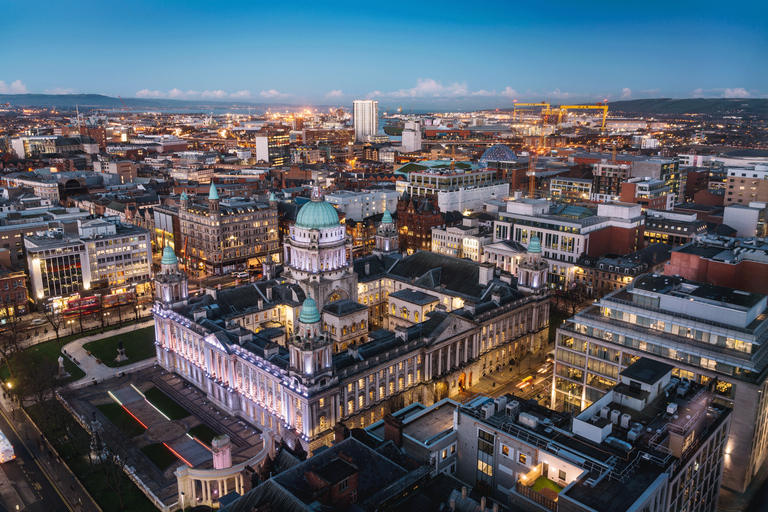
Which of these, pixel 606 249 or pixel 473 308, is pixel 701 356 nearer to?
pixel 473 308

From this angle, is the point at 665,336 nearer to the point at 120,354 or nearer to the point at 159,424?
the point at 159,424

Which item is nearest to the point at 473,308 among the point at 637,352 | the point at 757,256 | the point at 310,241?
the point at 637,352

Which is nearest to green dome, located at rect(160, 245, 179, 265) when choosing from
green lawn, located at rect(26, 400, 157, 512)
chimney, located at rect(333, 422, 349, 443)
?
green lawn, located at rect(26, 400, 157, 512)

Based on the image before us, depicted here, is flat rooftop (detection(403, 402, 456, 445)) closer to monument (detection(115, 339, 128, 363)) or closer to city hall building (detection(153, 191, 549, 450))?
city hall building (detection(153, 191, 549, 450))

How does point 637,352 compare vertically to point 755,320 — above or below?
below

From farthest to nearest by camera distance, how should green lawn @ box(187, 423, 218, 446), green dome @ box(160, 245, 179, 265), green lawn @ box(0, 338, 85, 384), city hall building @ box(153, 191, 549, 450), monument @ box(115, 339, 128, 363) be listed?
1. monument @ box(115, 339, 128, 363)
2. green dome @ box(160, 245, 179, 265)
3. green lawn @ box(0, 338, 85, 384)
4. green lawn @ box(187, 423, 218, 446)
5. city hall building @ box(153, 191, 549, 450)

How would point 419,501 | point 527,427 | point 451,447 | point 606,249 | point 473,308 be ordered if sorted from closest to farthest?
point 419,501
point 527,427
point 451,447
point 473,308
point 606,249

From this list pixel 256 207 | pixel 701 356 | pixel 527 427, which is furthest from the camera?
pixel 256 207
